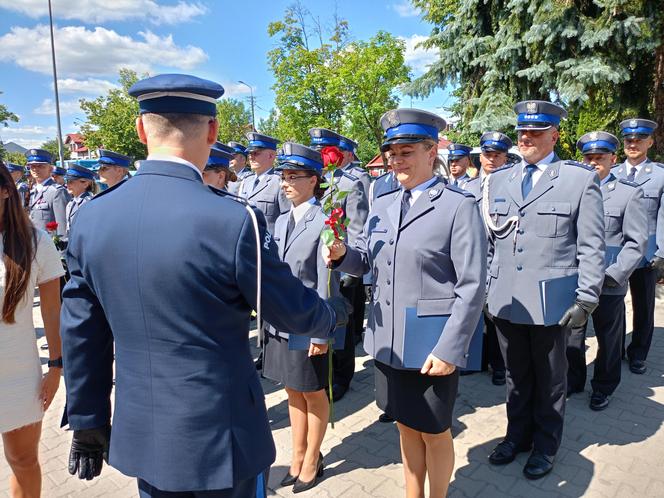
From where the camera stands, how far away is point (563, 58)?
917 centimetres

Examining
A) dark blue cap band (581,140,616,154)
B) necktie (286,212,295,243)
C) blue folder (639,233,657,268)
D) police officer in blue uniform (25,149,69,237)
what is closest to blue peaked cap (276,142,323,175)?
necktie (286,212,295,243)

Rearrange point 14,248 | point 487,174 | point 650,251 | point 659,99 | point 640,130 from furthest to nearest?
point 659,99
point 487,174
point 640,130
point 650,251
point 14,248

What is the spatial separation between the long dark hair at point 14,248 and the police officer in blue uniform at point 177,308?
0.75m

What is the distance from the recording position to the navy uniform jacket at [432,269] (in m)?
2.28

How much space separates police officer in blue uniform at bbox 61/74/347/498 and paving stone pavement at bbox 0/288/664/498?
1783 millimetres

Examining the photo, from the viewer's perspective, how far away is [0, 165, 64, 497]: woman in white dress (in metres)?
2.21

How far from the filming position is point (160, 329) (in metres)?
1.47

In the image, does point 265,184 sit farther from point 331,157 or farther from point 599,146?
point 599,146

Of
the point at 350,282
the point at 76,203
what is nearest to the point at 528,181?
the point at 350,282

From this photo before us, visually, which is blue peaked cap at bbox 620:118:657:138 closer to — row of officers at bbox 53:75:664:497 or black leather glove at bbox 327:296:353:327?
row of officers at bbox 53:75:664:497

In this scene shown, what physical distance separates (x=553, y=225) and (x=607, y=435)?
6.17 ft

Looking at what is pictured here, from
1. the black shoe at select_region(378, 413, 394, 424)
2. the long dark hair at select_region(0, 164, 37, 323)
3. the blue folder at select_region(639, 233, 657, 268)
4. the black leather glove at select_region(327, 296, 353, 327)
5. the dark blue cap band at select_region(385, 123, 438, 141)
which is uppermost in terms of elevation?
the dark blue cap band at select_region(385, 123, 438, 141)

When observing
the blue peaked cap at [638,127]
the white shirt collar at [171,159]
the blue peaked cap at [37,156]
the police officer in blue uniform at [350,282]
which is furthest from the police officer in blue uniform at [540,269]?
the blue peaked cap at [37,156]

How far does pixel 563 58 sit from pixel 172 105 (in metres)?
9.75
